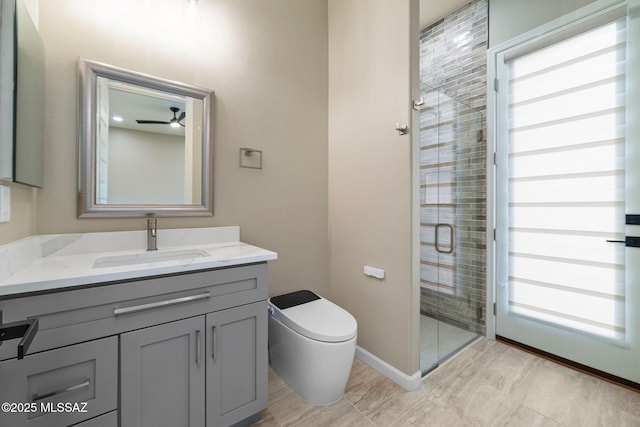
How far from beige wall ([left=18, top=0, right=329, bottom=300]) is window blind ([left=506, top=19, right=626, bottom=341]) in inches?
65.3

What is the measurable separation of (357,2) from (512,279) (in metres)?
2.62

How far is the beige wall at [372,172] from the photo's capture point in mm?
1678

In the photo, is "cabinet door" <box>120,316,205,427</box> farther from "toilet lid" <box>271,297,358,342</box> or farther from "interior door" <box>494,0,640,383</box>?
"interior door" <box>494,0,640,383</box>

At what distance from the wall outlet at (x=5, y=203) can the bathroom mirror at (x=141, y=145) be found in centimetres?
35

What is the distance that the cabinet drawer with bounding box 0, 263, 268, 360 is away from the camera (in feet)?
2.87

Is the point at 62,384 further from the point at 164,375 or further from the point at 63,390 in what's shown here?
the point at 164,375

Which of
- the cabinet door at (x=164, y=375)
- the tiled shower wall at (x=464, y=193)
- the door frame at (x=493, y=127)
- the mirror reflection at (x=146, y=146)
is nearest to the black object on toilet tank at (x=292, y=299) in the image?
the cabinet door at (x=164, y=375)

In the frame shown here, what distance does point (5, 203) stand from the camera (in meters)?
0.98

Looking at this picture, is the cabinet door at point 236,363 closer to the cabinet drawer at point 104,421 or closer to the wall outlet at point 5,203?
the cabinet drawer at point 104,421

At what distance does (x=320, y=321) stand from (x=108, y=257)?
1189 mm

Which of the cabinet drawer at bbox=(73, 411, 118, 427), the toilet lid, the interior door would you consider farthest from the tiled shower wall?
the cabinet drawer at bbox=(73, 411, 118, 427)

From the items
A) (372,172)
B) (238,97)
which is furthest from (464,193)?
(238,97)

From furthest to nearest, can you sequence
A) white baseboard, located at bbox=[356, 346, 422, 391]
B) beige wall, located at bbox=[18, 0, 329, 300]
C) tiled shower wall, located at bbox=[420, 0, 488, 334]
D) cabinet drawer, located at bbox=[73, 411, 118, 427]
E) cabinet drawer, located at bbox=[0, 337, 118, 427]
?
tiled shower wall, located at bbox=[420, 0, 488, 334] → white baseboard, located at bbox=[356, 346, 422, 391] → beige wall, located at bbox=[18, 0, 329, 300] → cabinet drawer, located at bbox=[73, 411, 118, 427] → cabinet drawer, located at bbox=[0, 337, 118, 427]

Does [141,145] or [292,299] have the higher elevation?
[141,145]
